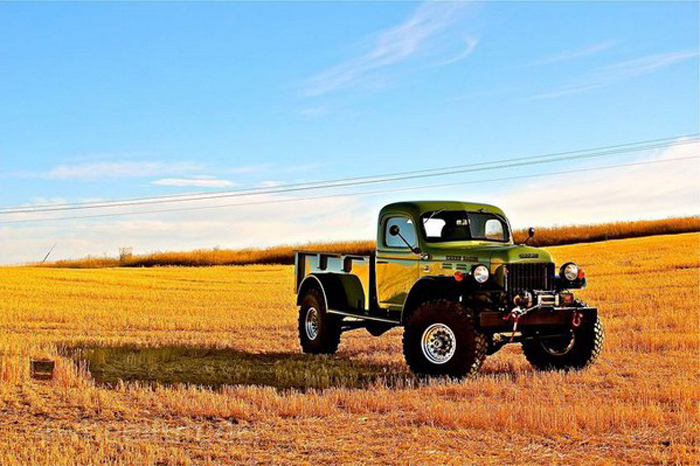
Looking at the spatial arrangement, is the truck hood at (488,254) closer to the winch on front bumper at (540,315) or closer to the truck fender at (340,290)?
the winch on front bumper at (540,315)

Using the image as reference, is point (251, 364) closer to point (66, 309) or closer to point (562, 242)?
point (66, 309)

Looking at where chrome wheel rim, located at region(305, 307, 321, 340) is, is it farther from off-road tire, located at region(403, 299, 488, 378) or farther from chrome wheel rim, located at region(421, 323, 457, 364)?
chrome wheel rim, located at region(421, 323, 457, 364)

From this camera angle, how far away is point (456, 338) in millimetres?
13414

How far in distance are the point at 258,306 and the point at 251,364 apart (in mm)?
13824

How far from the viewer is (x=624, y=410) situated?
10.5 meters

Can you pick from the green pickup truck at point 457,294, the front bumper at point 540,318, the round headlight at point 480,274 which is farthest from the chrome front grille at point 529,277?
the round headlight at point 480,274

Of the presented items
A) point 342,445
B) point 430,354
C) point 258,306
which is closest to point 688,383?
point 430,354

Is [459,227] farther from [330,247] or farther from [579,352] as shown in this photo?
[330,247]

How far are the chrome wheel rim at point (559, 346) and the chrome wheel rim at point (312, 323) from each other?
14.8ft

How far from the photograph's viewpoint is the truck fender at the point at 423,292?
14.2 m

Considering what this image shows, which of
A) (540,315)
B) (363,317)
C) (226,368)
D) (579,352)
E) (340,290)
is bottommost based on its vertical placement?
(226,368)

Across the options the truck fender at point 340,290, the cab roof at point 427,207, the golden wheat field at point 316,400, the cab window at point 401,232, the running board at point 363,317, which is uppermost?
the cab roof at point 427,207

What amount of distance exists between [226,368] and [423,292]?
12.5ft

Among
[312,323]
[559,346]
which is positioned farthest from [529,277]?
[312,323]
